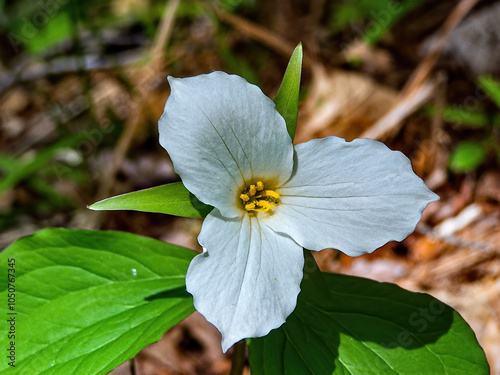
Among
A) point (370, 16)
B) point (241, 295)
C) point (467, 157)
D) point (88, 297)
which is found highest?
point (241, 295)

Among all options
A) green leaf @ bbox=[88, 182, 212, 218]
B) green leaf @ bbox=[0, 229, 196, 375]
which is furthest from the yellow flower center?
green leaf @ bbox=[0, 229, 196, 375]

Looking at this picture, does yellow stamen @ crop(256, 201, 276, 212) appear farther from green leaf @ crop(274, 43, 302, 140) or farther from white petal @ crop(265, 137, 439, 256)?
green leaf @ crop(274, 43, 302, 140)

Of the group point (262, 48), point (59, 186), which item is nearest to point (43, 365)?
point (59, 186)

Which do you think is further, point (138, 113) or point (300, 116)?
point (300, 116)

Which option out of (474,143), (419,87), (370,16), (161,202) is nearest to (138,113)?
(370,16)

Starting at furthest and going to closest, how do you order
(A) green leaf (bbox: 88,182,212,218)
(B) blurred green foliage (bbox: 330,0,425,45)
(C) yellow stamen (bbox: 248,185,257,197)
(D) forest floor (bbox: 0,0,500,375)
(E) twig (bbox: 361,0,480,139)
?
1. (B) blurred green foliage (bbox: 330,0,425,45)
2. (E) twig (bbox: 361,0,480,139)
3. (D) forest floor (bbox: 0,0,500,375)
4. (C) yellow stamen (bbox: 248,185,257,197)
5. (A) green leaf (bbox: 88,182,212,218)

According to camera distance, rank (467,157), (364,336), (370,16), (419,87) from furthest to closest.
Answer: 1. (370,16)
2. (419,87)
3. (467,157)
4. (364,336)

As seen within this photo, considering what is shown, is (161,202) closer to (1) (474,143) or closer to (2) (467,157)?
(2) (467,157)
